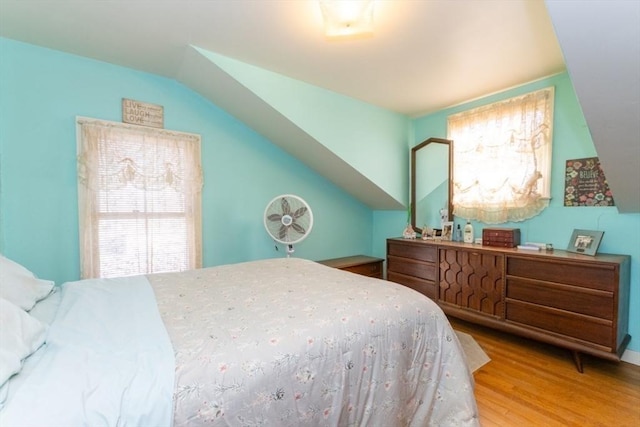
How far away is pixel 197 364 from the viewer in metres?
0.88

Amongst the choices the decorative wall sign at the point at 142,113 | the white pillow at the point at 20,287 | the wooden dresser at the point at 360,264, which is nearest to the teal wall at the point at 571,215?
the wooden dresser at the point at 360,264

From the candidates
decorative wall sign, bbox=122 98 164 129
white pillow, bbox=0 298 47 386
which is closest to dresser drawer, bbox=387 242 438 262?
decorative wall sign, bbox=122 98 164 129

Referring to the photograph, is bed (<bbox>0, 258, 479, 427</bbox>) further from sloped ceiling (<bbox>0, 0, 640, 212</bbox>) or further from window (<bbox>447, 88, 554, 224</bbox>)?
window (<bbox>447, 88, 554, 224</bbox>)

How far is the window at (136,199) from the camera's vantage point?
2.22 metres

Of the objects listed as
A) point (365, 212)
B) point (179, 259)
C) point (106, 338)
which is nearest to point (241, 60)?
point (179, 259)

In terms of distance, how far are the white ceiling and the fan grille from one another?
1.14 m

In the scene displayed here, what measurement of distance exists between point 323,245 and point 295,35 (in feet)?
7.79

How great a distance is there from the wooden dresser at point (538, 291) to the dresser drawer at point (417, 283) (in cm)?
1

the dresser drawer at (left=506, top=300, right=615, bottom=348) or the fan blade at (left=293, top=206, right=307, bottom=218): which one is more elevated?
the fan blade at (left=293, top=206, right=307, bottom=218)

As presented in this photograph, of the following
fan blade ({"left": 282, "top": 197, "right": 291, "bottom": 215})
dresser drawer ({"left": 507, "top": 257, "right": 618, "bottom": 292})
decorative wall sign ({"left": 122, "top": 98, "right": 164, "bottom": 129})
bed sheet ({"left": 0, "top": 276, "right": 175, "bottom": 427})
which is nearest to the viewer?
bed sheet ({"left": 0, "top": 276, "right": 175, "bottom": 427})

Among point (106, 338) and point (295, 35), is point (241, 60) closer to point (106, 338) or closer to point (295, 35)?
point (295, 35)

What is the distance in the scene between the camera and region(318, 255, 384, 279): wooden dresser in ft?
11.1

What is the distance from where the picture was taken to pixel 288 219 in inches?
103

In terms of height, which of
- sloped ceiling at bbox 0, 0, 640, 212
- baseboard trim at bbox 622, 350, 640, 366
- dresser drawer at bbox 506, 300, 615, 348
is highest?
sloped ceiling at bbox 0, 0, 640, 212
